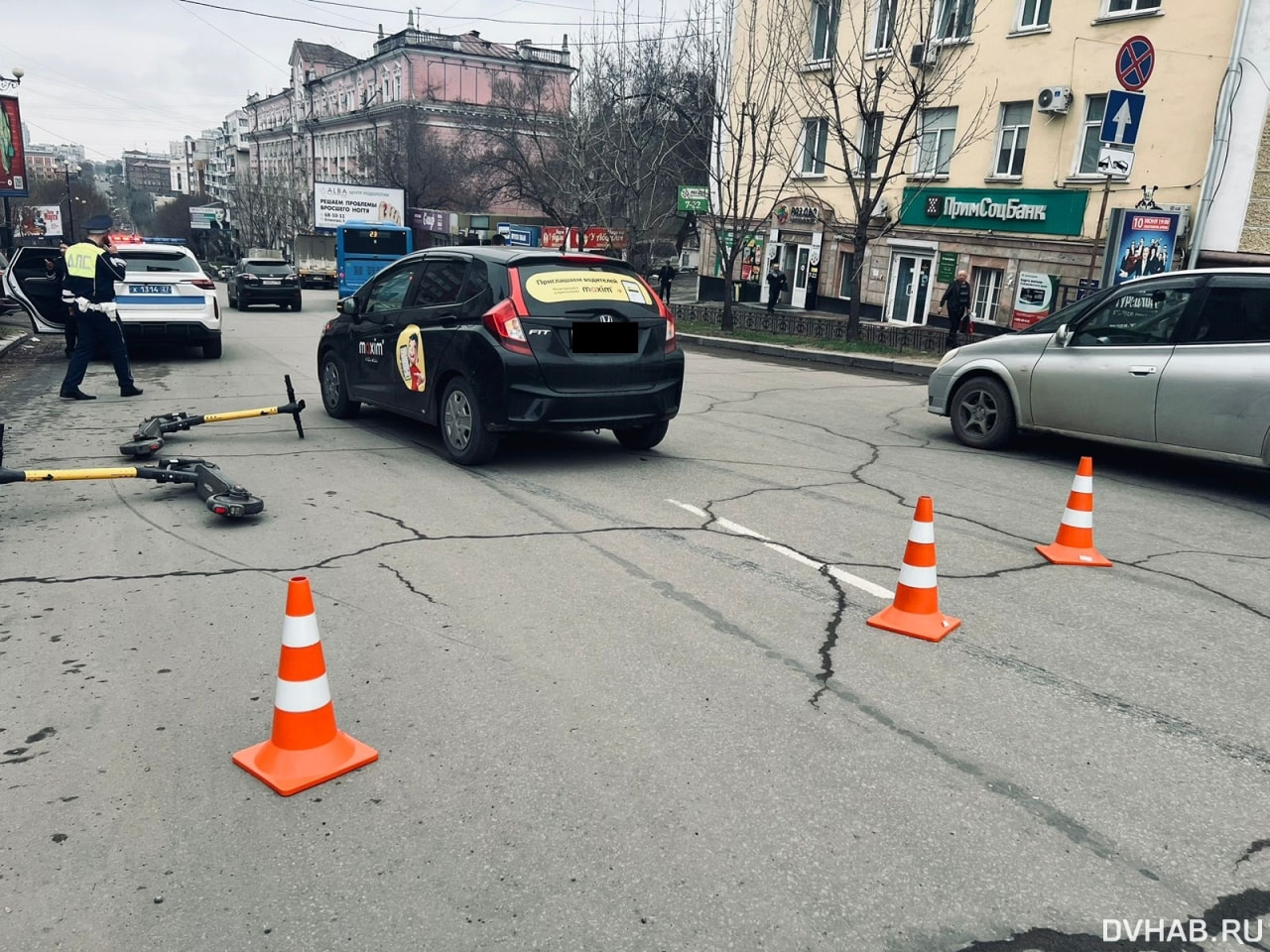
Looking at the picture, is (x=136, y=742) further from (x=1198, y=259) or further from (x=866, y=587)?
(x=1198, y=259)

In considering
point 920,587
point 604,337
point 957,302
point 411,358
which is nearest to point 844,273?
point 957,302

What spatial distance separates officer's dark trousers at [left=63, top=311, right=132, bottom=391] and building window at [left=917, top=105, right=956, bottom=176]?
22834 mm

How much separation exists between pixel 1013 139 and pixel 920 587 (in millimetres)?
24711

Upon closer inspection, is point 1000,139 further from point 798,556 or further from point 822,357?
point 798,556

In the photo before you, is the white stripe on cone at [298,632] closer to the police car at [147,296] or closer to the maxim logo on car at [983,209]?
the police car at [147,296]

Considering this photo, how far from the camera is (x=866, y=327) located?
22.5 meters

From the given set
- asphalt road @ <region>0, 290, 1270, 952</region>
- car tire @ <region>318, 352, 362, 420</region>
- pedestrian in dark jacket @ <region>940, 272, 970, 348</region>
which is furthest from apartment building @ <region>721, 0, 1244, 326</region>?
asphalt road @ <region>0, 290, 1270, 952</region>

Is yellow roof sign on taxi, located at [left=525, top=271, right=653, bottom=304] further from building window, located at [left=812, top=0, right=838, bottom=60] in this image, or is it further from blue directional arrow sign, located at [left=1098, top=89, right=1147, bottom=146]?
building window, located at [left=812, top=0, right=838, bottom=60]

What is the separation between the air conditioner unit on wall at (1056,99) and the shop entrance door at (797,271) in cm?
974

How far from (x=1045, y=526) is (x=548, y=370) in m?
3.74

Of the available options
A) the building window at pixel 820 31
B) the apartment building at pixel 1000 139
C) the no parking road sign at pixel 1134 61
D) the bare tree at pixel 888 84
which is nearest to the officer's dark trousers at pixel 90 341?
the no parking road sign at pixel 1134 61

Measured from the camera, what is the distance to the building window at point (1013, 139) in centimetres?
2538

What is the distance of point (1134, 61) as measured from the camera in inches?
608

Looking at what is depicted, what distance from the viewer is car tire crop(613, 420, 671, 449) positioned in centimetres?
842
